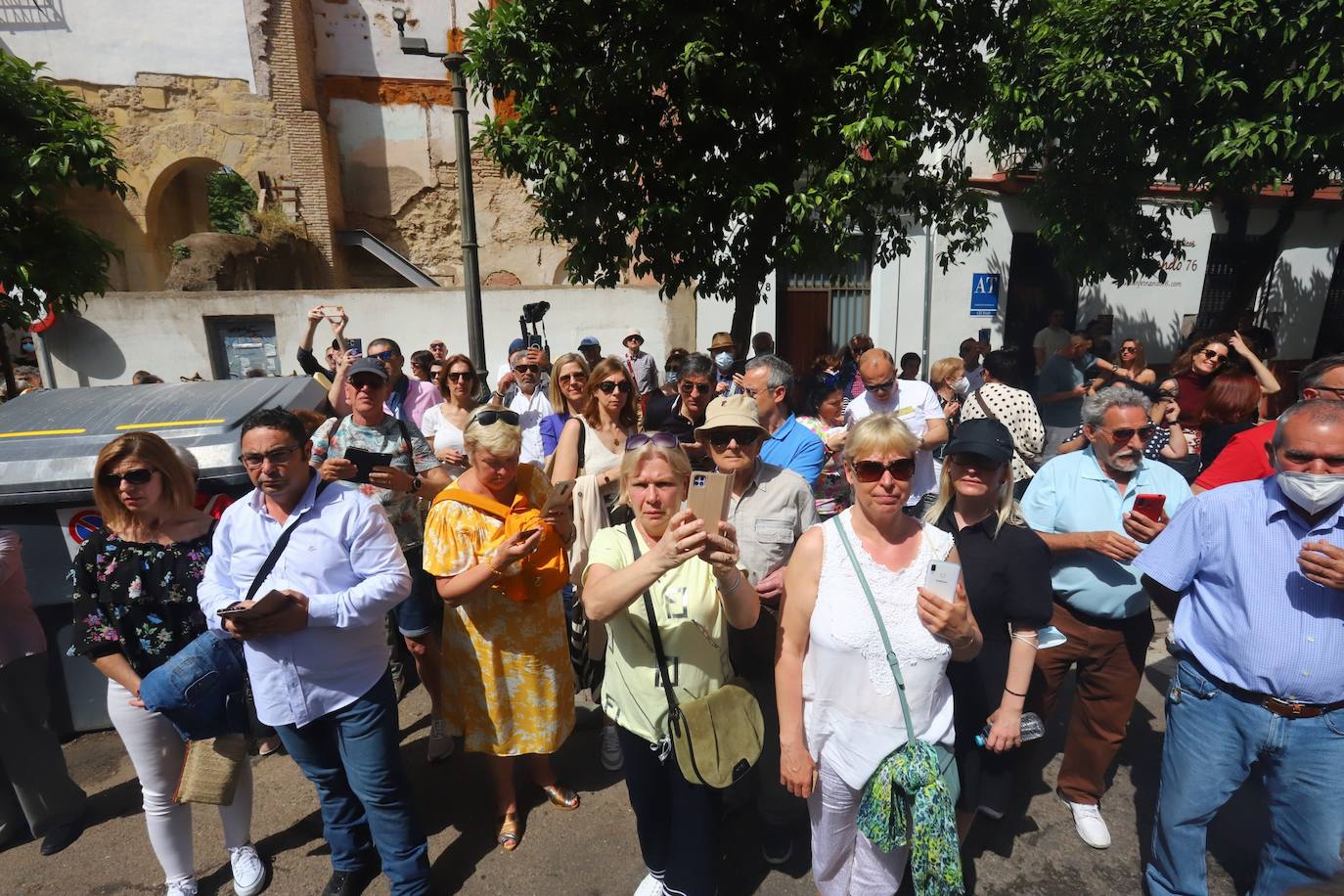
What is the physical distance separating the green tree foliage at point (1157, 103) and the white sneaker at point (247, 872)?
7741 millimetres

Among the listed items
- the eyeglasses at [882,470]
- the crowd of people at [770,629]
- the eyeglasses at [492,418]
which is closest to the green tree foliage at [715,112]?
the crowd of people at [770,629]

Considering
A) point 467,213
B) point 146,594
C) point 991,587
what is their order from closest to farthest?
point 991,587 → point 146,594 → point 467,213

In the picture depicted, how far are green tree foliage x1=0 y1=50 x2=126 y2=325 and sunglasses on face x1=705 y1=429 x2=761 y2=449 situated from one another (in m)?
7.13

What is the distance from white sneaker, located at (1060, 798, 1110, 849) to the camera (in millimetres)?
2879

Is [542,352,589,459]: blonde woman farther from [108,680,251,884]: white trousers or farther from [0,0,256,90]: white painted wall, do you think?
[0,0,256,90]: white painted wall

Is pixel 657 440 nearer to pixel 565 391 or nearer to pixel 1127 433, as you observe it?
pixel 565 391

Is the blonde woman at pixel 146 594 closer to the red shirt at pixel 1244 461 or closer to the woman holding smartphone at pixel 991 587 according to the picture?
the woman holding smartphone at pixel 991 587

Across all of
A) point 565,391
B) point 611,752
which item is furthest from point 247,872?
point 565,391

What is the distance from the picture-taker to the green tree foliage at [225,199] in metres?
19.2

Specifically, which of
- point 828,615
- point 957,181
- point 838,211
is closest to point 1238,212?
point 957,181

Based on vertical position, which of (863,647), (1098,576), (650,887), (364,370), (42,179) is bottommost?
(650,887)

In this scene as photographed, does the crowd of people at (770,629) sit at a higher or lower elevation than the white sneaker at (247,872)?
higher

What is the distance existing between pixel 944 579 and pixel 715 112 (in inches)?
182

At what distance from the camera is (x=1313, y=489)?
6.59ft
